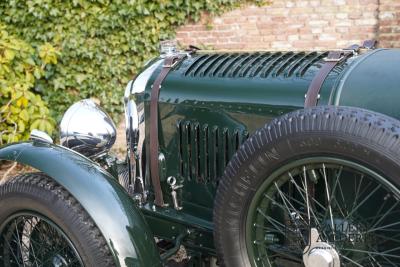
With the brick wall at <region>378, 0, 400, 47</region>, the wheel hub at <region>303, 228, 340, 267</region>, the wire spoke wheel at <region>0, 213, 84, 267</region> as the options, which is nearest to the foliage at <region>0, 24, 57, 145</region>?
the wire spoke wheel at <region>0, 213, 84, 267</region>

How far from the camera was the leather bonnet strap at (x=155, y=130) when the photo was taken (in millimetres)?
2621

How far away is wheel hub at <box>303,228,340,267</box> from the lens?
180 cm

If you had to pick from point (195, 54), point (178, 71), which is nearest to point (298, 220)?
point (178, 71)

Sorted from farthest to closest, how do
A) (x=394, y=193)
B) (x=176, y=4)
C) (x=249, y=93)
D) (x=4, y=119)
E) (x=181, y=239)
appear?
(x=176, y=4)
(x=4, y=119)
(x=181, y=239)
(x=249, y=93)
(x=394, y=193)

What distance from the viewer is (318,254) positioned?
1.81 m

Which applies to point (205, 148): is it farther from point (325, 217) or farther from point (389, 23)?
Result: point (389, 23)

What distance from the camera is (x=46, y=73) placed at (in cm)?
590

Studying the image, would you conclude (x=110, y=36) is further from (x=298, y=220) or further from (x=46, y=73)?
(x=298, y=220)

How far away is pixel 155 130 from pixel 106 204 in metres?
0.61

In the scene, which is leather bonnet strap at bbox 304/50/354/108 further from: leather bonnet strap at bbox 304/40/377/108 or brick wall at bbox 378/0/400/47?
brick wall at bbox 378/0/400/47

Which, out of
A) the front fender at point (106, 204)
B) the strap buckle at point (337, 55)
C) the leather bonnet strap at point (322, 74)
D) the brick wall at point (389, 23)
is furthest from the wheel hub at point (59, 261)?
the brick wall at point (389, 23)

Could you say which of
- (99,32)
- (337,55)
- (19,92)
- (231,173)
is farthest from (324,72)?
(99,32)

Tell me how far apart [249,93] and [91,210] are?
81 centimetres

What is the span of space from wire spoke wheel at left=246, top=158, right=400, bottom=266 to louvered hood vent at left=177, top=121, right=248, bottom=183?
351 millimetres
